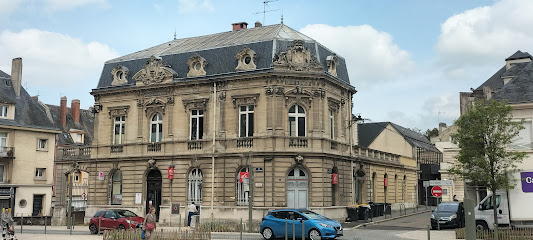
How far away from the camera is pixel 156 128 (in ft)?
129

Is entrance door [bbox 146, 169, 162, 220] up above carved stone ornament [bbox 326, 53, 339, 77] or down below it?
below

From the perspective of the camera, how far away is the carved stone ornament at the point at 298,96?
35250 millimetres

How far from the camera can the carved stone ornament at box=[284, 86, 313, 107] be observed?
35250 millimetres

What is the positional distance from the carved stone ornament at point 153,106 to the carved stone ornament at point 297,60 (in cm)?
907

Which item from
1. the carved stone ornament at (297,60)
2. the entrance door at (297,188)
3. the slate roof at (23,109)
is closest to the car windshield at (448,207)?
the entrance door at (297,188)

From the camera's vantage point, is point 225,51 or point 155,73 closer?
point 225,51

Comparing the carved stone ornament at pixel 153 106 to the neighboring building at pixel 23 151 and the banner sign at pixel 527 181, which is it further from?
the banner sign at pixel 527 181

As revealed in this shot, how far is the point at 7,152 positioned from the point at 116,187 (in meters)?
14.1

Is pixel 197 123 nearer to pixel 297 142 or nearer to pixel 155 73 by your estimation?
pixel 155 73

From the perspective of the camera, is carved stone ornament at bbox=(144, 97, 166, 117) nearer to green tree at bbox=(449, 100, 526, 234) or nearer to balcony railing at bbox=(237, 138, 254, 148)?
balcony railing at bbox=(237, 138, 254, 148)

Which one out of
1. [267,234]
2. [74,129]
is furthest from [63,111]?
[267,234]

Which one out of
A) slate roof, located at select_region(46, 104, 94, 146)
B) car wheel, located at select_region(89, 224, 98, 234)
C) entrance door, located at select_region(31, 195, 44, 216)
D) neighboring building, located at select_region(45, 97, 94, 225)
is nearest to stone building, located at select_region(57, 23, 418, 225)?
car wheel, located at select_region(89, 224, 98, 234)

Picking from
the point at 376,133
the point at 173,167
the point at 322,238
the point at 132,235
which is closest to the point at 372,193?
the point at 376,133

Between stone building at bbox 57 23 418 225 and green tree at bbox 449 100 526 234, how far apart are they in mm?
10925
